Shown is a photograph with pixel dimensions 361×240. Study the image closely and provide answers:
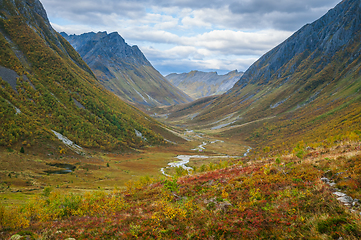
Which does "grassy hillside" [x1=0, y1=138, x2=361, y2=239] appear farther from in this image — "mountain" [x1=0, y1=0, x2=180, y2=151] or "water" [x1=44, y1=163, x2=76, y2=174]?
"mountain" [x1=0, y1=0, x2=180, y2=151]

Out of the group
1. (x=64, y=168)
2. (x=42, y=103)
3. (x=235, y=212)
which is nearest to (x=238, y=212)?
(x=235, y=212)

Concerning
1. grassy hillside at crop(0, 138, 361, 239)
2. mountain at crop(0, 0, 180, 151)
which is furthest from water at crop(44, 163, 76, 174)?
grassy hillside at crop(0, 138, 361, 239)

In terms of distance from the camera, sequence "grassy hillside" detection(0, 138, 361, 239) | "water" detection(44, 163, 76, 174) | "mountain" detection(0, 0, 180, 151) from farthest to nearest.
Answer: "mountain" detection(0, 0, 180, 151), "water" detection(44, 163, 76, 174), "grassy hillside" detection(0, 138, 361, 239)

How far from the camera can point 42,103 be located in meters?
85.9

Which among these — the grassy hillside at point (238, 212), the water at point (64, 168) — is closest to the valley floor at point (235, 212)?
the grassy hillside at point (238, 212)

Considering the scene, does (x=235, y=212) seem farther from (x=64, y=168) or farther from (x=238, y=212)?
(x=64, y=168)

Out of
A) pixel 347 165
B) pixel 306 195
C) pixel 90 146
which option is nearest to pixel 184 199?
pixel 306 195

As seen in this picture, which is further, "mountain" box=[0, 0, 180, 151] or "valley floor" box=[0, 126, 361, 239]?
"mountain" box=[0, 0, 180, 151]

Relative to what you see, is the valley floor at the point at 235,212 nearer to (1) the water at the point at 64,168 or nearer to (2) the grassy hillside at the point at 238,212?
(2) the grassy hillside at the point at 238,212

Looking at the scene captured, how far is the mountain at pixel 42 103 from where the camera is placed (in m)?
66.4

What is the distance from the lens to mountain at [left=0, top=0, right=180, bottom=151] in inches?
2616

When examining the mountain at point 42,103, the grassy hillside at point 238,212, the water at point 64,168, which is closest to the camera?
the grassy hillside at point 238,212

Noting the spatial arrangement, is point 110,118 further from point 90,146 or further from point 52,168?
point 52,168

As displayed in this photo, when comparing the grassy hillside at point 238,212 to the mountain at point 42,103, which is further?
the mountain at point 42,103
